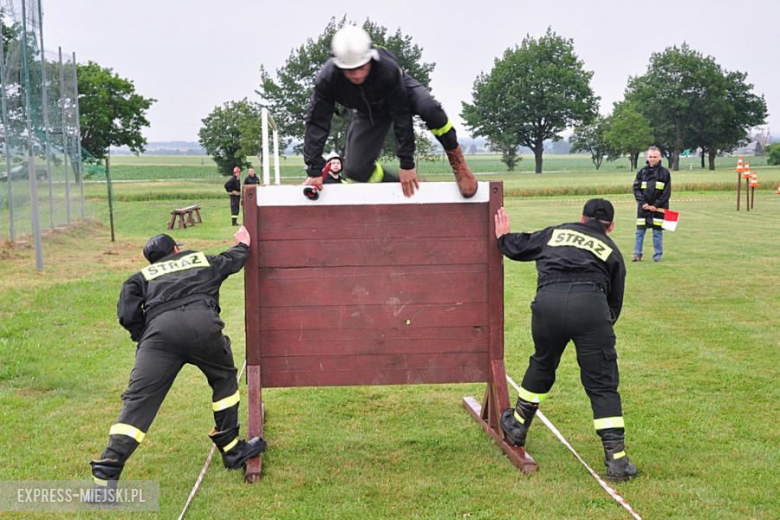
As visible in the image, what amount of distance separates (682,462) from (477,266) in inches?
78.2

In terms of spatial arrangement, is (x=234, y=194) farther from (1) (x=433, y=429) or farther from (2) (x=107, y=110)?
(2) (x=107, y=110)

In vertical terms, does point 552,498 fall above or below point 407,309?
below

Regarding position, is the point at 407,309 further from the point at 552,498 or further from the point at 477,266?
the point at 552,498

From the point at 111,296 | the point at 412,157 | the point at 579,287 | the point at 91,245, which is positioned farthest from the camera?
the point at 91,245

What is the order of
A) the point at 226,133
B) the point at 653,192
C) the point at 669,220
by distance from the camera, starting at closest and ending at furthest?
1. the point at 669,220
2. the point at 653,192
3. the point at 226,133

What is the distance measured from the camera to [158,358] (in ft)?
18.0

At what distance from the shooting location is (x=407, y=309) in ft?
20.6

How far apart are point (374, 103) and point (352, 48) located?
616mm

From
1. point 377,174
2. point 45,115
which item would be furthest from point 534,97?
point 377,174

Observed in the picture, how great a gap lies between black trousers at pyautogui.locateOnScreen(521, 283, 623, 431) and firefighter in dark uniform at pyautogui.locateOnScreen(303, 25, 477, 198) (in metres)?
1.05

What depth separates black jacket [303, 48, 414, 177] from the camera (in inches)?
229

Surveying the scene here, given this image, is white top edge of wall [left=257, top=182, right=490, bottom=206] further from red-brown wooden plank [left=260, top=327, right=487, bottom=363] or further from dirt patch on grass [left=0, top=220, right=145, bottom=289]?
dirt patch on grass [left=0, top=220, right=145, bottom=289]

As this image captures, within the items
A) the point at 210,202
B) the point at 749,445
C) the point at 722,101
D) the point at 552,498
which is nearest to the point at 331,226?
the point at 552,498

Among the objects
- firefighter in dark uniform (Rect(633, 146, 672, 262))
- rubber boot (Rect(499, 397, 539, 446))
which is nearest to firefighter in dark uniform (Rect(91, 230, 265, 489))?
rubber boot (Rect(499, 397, 539, 446))
